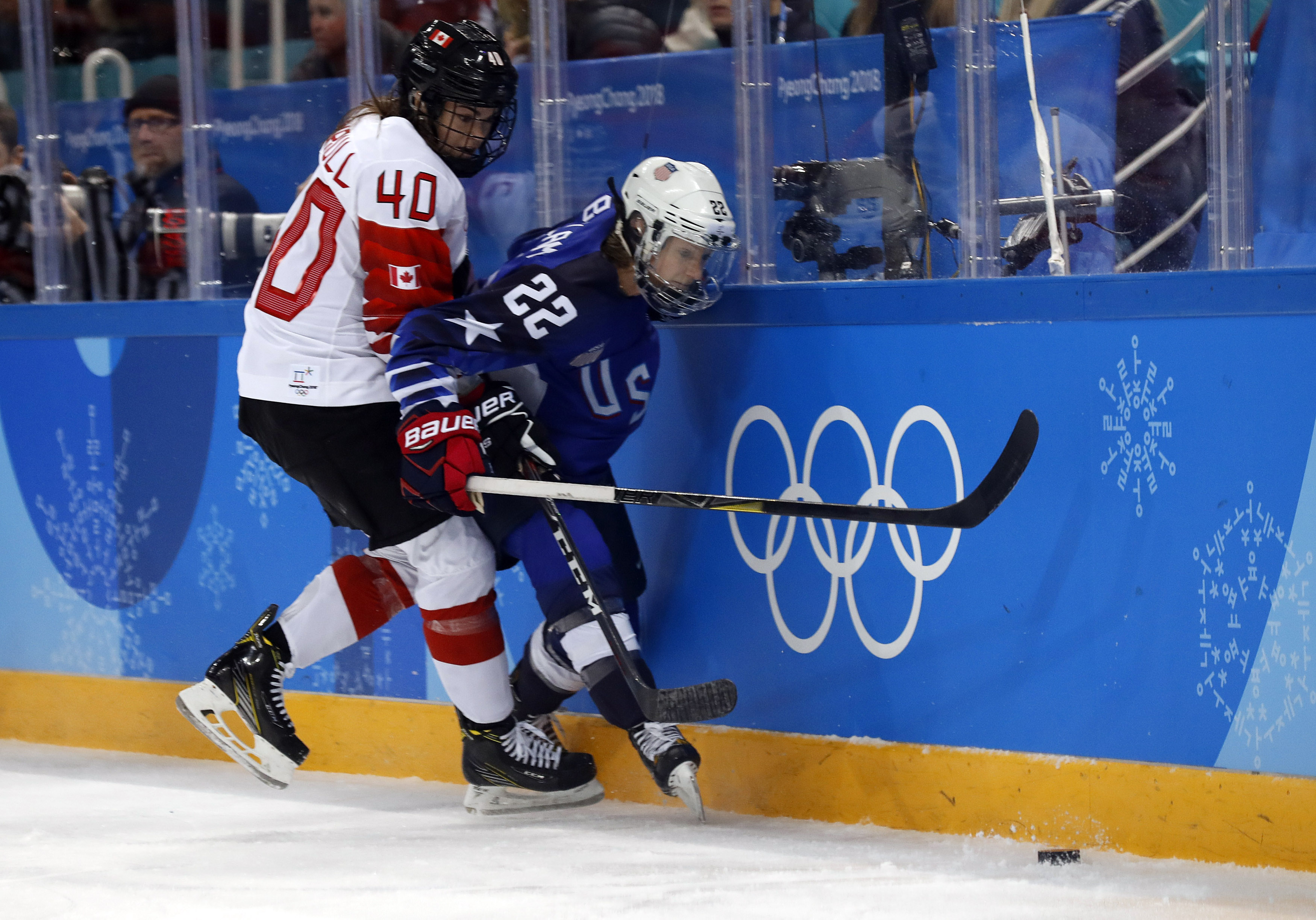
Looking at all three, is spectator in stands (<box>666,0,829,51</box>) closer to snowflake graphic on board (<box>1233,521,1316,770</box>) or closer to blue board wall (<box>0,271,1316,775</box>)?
blue board wall (<box>0,271,1316,775</box>)

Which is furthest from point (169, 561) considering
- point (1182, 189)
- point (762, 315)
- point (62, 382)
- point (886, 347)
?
point (1182, 189)

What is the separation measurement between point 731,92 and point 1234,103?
0.92 meters

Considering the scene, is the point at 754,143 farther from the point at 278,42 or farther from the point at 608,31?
the point at 278,42

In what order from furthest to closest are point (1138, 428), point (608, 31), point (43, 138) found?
1. point (43, 138)
2. point (608, 31)
3. point (1138, 428)

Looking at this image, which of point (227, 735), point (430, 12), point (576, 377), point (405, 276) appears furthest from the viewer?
point (430, 12)

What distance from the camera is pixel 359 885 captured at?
7.58 feet

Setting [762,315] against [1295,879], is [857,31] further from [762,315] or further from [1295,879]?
[1295,879]

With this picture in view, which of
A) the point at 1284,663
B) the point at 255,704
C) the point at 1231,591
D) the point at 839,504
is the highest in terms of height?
A: the point at 839,504

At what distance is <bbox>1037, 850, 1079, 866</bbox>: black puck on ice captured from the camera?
229cm

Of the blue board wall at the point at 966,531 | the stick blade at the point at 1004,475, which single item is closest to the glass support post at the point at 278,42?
the blue board wall at the point at 966,531

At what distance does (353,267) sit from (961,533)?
1158 millimetres

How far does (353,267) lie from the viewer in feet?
8.68

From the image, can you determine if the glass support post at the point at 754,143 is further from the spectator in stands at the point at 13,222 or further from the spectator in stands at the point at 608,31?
the spectator in stands at the point at 13,222

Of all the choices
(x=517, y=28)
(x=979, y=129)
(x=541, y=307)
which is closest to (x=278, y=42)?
(x=517, y=28)
